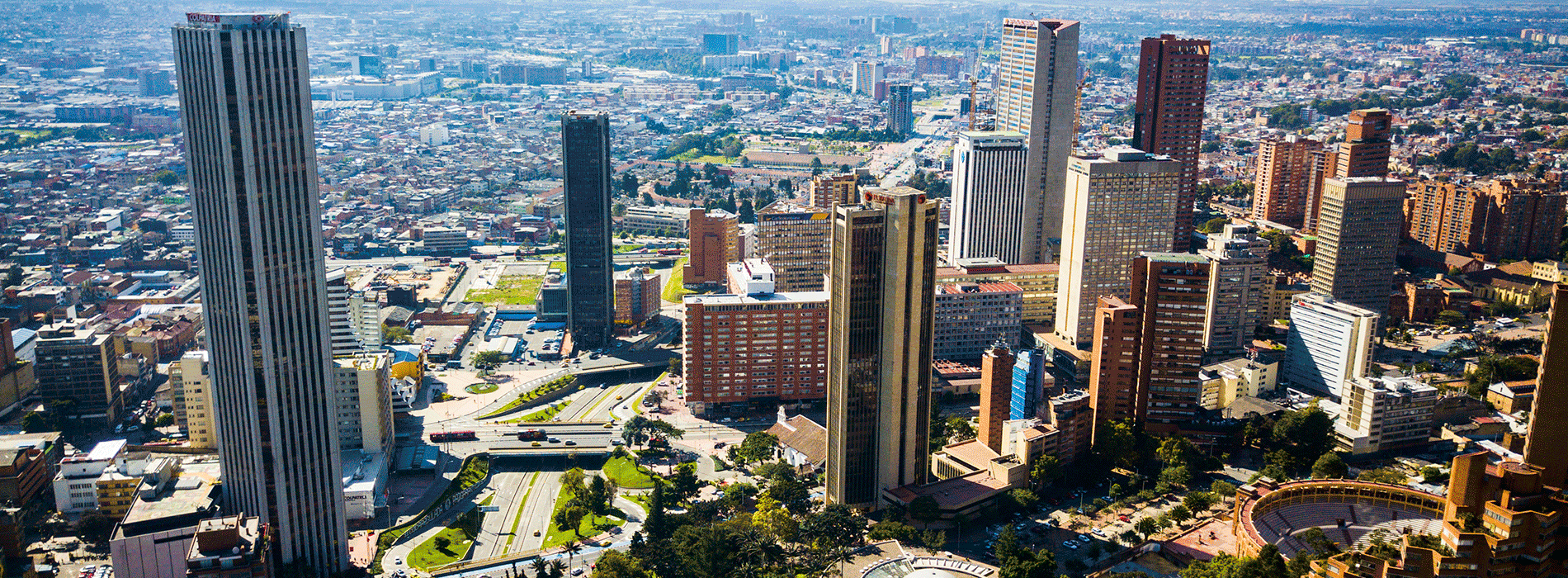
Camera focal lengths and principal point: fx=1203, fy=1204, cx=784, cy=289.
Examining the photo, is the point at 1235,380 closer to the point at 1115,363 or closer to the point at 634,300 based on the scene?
the point at 1115,363

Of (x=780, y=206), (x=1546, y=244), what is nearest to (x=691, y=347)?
(x=780, y=206)

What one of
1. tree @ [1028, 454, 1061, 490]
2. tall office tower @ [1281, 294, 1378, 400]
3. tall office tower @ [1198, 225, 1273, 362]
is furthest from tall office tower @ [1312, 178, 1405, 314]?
tree @ [1028, 454, 1061, 490]

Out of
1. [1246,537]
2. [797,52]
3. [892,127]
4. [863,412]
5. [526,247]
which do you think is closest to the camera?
[1246,537]

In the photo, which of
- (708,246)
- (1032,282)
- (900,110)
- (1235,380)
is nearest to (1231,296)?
(1235,380)

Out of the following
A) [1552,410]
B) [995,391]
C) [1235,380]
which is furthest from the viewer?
[1235,380]

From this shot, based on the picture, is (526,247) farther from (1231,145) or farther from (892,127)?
(1231,145)

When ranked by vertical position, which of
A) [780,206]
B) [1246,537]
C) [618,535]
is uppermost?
[780,206]
